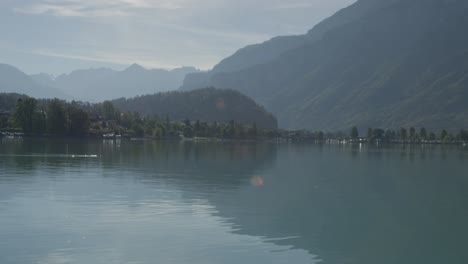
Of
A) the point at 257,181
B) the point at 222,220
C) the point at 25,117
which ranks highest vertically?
the point at 25,117

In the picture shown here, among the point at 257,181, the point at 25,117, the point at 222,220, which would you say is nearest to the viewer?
the point at 222,220

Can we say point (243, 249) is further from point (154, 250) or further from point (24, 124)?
point (24, 124)

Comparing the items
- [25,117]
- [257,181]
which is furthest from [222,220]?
[25,117]

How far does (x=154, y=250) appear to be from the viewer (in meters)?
28.7

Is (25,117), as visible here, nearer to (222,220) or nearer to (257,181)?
(257,181)

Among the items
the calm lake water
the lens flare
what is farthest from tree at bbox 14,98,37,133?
the lens flare

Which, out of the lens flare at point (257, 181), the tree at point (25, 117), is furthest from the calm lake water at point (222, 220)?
the tree at point (25, 117)

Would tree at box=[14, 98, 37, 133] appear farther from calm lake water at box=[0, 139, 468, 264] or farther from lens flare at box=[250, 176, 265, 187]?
lens flare at box=[250, 176, 265, 187]

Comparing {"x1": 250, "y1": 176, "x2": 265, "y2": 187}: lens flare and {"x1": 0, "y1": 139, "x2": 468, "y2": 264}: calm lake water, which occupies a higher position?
{"x1": 250, "y1": 176, "x2": 265, "y2": 187}: lens flare

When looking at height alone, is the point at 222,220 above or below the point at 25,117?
below

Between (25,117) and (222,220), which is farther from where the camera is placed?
(25,117)

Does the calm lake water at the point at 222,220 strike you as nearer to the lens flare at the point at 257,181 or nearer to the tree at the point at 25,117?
the lens flare at the point at 257,181

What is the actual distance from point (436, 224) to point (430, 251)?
8.02 meters

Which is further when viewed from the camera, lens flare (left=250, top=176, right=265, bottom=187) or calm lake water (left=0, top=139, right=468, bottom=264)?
lens flare (left=250, top=176, right=265, bottom=187)
